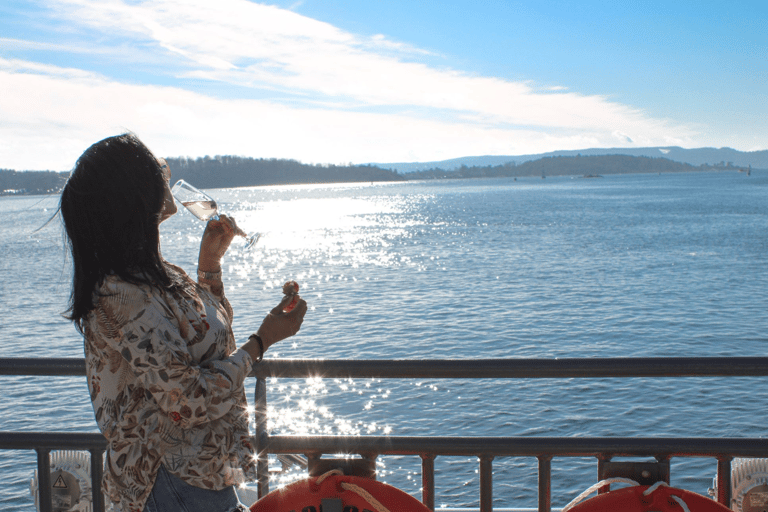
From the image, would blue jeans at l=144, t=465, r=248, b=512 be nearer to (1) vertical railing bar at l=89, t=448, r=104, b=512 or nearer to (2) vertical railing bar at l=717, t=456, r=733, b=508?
(1) vertical railing bar at l=89, t=448, r=104, b=512

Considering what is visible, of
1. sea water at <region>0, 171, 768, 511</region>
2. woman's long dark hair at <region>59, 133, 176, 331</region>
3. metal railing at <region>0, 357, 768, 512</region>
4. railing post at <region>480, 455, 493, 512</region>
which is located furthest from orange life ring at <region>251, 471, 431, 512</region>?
sea water at <region>0, 171, 768, 511</region>

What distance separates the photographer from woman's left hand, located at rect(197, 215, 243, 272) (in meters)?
2.19

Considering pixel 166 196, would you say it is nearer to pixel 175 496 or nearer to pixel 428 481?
pixel 175 496

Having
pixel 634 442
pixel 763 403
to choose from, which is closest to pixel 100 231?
pixel 634 442

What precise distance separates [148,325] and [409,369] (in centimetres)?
109

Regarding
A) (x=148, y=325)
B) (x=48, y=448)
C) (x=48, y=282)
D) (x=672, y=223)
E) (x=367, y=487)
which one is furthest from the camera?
(x=672, y=223)

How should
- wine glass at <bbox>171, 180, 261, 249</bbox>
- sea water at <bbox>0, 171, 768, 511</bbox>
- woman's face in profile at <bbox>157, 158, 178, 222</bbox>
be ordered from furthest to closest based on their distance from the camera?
sea water at <bbox>0, 171, 768, 511</bbox> → wine glass at <bbox>171, 180, 261, 249</bbox> → woman's face in profile at <bbox>157, 158, 178, 222</bbox>

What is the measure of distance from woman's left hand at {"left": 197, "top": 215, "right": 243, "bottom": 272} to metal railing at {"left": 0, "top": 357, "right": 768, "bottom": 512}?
1.76ft

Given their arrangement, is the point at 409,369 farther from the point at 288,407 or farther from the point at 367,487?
the point at 288,407

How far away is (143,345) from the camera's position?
174 cm

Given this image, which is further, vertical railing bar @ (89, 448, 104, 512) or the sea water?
the sea water

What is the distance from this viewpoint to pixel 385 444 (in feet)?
8.56

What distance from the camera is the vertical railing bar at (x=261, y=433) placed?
261cm

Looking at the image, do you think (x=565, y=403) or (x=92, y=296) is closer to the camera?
(x=92, y=296)
